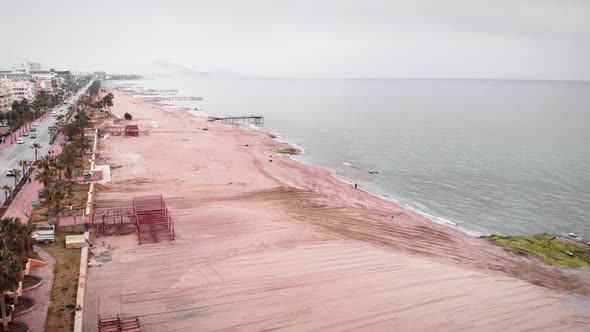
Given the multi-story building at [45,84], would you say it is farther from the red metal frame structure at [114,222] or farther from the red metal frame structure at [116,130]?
the red metal frame structure at [114,222]

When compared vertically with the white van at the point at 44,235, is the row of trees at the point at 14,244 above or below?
above

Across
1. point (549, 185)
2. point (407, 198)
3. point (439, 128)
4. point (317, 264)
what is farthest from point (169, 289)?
point (439, 128)

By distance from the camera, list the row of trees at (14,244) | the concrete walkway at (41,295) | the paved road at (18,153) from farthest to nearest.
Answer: the paved road at (18,153)
the concrete walkway at (41,295)
the row of trees at (14,244)

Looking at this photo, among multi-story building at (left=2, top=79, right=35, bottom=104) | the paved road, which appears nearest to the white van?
the paved road

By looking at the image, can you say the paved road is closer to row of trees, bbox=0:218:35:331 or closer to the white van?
the white van

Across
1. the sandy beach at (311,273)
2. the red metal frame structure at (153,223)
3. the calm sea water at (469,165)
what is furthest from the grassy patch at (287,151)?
the red metal frame structure at (153,223)

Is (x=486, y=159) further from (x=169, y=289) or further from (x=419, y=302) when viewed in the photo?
(x=169, y=289)
